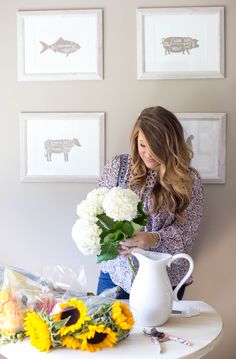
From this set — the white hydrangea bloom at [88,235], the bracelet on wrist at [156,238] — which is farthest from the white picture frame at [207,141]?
the white hydrangea bloom at [88,235]

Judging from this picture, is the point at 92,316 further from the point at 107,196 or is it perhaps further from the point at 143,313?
the point at 107,196

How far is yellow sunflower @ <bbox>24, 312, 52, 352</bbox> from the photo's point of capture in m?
1.30

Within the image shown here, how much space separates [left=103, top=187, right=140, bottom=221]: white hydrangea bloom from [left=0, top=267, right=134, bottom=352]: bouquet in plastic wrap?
25cm

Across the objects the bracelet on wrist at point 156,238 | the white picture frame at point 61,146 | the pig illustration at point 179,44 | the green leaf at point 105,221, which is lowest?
the bracelet on wrist at point 156,238

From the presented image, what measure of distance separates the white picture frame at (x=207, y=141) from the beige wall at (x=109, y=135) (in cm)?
3

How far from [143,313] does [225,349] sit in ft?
3.20

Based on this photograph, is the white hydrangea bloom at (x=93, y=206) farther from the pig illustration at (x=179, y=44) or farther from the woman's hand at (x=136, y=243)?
the pig illustration at (x=179, y=44)

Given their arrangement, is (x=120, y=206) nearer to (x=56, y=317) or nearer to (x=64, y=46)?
(x=56, y=317)

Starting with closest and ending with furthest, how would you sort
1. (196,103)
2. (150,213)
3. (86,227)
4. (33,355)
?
(33,355) < (86,227) < (150,213) < (196,103)

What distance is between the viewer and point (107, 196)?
1.43 meters

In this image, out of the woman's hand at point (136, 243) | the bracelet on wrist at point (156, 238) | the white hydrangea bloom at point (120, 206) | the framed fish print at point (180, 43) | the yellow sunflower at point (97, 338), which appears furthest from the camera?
the framed fish print at point (180, 43)

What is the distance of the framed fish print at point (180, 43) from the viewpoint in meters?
2.14

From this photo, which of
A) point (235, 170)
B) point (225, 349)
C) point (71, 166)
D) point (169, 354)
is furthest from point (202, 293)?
point (169, 354)

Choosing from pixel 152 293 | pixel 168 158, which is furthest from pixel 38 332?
pixel 168 158
